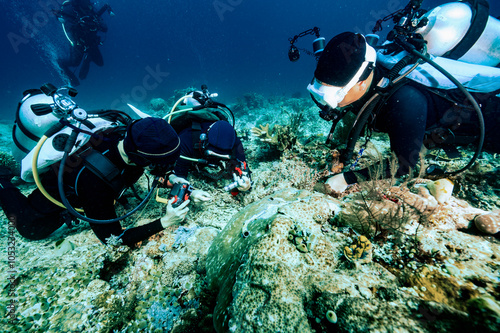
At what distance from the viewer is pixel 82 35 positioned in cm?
1391

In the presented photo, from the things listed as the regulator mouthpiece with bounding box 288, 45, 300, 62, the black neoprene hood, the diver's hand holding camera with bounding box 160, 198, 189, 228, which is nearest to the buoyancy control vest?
the black neoprene hood

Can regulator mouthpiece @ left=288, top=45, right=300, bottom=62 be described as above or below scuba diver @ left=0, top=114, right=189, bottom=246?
above

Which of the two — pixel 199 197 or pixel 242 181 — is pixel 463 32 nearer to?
pixel 242 181

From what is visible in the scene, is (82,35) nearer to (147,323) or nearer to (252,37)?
(147,323)

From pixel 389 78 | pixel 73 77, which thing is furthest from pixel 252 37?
pixel 389 78

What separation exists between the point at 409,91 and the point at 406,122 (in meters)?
0.42

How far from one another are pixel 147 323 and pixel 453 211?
3.63 m

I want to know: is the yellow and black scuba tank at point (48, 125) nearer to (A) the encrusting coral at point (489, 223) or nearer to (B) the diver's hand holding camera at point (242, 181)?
(B) the diver's hand holding camera at point (242, 181)

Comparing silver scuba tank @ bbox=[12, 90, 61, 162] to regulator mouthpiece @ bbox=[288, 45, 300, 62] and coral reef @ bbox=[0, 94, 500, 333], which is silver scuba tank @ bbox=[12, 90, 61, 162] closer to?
coral reef @ bbox=[0, 94, 500, 333]

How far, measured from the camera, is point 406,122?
7.80 feet

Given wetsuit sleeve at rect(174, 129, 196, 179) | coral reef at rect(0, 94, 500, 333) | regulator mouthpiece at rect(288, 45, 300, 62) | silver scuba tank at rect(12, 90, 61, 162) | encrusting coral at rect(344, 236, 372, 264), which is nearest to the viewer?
coral reef at rect(0, 94, 500, 333)

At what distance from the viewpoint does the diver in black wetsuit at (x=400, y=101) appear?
2221 mm

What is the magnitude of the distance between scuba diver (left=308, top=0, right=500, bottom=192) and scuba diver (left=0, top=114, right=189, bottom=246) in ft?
7.27

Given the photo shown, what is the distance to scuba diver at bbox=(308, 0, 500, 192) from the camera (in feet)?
7.36
